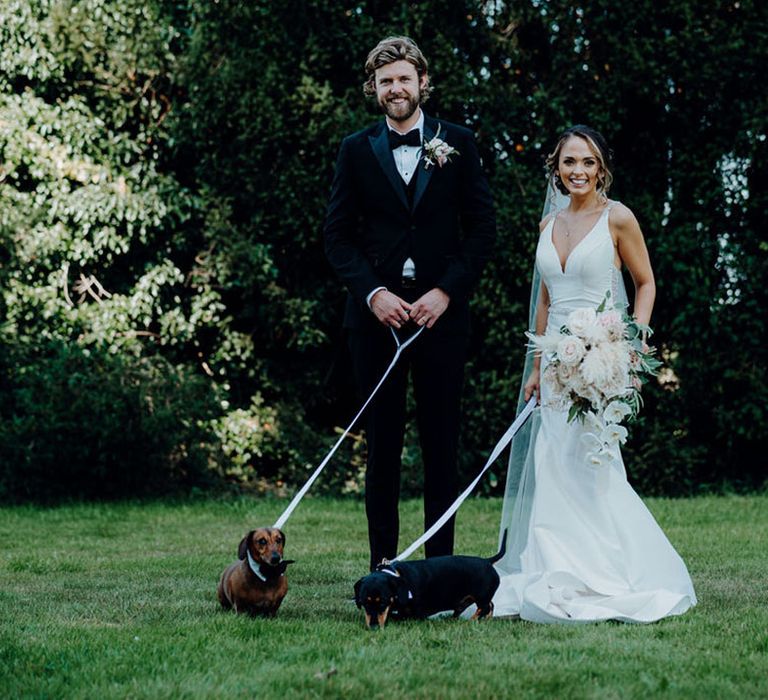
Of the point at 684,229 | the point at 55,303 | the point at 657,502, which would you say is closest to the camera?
the point at 657,502

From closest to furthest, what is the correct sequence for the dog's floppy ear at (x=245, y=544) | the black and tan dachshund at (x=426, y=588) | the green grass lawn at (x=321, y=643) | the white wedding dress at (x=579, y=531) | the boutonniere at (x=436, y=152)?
the green grass lawn at (x=321, y=643), the black and tan dachshund at (x=426, y=588), the dog's floppy ear at (x=245, y=544), the white wedding dress at (x=579, y=531), the boutonniere at (x=436, y=152)

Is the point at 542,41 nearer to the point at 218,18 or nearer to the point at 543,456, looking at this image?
the point at 218,18

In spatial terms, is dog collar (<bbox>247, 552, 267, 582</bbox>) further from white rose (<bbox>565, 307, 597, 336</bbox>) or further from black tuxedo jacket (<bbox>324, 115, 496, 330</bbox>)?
white rose (<bbox>565, 307, 597, 336</bbox>)

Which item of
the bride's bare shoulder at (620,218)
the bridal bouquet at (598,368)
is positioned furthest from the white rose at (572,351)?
the bride's bare shoulder at (620,218)

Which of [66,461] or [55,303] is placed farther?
[55,303]

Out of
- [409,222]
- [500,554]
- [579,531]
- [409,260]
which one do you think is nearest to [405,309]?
[409,260]

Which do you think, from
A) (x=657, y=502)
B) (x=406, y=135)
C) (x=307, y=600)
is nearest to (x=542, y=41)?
(x=657, y=502)

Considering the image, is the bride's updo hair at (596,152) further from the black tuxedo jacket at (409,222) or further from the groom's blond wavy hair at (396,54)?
the groom's blond wavy hair at (396,54)

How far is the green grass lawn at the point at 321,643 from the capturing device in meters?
3.60

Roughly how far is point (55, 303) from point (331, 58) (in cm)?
323

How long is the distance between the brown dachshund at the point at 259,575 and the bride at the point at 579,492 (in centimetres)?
92

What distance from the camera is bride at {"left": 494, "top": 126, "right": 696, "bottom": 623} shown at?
4.91 meters

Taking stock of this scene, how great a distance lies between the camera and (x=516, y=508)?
546cm

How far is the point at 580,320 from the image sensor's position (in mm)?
4988
